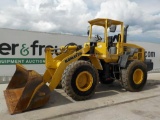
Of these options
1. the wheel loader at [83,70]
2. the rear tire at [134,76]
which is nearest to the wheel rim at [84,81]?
the wheel loader at [83,70]

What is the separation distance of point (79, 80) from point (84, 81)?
0.21 m

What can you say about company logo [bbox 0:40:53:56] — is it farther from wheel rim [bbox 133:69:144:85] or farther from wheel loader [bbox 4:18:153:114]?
wheel rim [bbox 133:69:144:85]

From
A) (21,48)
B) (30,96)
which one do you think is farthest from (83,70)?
(21,48)

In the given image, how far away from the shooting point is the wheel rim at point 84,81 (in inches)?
240

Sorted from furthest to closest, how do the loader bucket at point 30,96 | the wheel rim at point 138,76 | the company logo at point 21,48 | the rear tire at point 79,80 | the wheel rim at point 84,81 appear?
the company logo at point 21,48 < the wheel rim at point 138,76 < the wheel rim at point 84,81 < the rear tire at point 79,80 < the loader bucket at point 30,96

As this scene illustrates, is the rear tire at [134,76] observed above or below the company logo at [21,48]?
below

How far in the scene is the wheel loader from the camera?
524 cm

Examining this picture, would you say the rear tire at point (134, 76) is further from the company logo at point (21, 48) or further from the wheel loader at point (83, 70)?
the company logo at point (21, 48)

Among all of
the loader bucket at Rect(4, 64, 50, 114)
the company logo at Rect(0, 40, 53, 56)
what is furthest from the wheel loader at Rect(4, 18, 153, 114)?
the company logo at Rect(0, 40, 53, 56)

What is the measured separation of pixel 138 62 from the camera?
7512 millimetres

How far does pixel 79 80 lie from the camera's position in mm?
6137

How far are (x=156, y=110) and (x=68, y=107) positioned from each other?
7.16 feet

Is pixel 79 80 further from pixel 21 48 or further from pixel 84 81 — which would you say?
pixel 21 48

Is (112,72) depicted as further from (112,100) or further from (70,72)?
(70,72)
